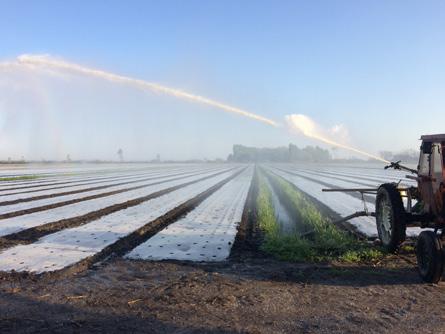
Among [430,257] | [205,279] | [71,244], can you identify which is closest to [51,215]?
[71,244]

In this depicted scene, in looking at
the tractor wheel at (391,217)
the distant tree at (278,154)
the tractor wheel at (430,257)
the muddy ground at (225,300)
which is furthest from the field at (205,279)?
the distant tree at (278,154)

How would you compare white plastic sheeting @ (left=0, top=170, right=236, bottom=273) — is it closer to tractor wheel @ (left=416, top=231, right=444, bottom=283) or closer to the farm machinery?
the farm machinery

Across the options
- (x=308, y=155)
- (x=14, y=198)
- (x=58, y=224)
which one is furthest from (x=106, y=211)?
(x=308, y=155)

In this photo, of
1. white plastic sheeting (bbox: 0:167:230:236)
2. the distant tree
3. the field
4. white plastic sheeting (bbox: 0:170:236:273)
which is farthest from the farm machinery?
the distant tree

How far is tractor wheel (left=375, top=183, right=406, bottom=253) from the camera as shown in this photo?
7.15 m

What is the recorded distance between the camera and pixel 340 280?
21.1 ft

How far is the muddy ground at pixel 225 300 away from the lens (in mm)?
4703

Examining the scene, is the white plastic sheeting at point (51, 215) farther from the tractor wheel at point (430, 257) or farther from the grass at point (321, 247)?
the tractor wheel at point (430, 257)

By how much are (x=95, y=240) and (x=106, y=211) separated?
489 centimetres

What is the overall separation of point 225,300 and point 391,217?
3.43 m

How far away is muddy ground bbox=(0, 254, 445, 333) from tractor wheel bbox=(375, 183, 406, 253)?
0.45 m

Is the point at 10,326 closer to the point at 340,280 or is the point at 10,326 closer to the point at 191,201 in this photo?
the point at 340,280

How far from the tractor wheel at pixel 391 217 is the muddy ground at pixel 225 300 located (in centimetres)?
45

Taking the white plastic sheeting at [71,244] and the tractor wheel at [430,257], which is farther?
the white plastic sheeting at [71,244]
